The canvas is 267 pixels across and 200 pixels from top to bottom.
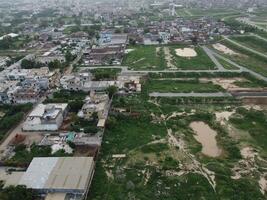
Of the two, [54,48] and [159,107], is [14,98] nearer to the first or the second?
[159,107]

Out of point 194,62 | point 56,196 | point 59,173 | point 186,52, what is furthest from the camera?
point 186,52

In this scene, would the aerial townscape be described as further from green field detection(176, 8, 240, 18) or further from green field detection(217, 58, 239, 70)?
green field detection(176, 8, 240, 18)

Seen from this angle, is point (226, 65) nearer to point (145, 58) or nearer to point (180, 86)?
point (180, 86)

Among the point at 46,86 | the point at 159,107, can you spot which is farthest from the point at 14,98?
the point at 159,107

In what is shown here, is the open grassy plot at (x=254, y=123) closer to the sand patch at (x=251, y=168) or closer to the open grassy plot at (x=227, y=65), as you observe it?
the sand patch at (x=251, y=168)

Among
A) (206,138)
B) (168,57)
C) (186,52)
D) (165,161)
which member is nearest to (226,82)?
(168,57)

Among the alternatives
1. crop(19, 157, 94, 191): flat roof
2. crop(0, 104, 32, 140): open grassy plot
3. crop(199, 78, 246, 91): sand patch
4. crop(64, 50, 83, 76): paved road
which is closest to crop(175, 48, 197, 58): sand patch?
crop(199, 78, 246, 91): sand patch

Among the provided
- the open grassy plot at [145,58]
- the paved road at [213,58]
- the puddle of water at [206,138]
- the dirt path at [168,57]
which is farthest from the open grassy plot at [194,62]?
the puddle of water at [206,138]
